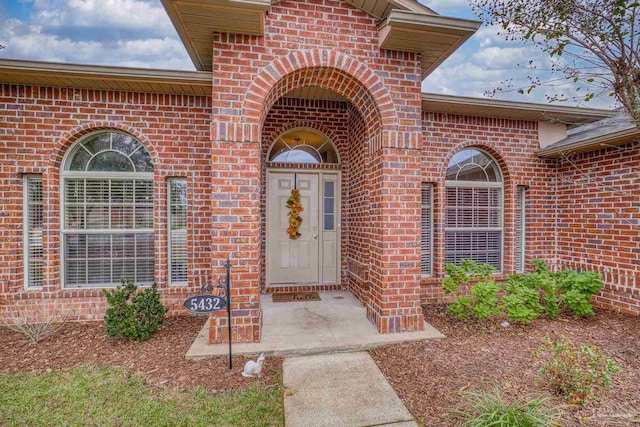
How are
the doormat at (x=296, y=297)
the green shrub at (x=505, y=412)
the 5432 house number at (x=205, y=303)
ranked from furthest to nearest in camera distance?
the doormat at (x=296, y=297) → the 5432 house number at (x=205, y=303) → the green shrub at (x=505, y=412)

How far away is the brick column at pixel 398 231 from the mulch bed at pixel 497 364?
39 centimetres

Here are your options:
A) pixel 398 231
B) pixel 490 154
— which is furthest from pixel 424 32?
pixel 490 154

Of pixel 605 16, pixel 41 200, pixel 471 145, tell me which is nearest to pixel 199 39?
pixel 41 200

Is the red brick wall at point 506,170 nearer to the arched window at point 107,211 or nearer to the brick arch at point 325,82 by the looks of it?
the brick arch at point 325,82

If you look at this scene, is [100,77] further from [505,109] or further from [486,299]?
[505,109]

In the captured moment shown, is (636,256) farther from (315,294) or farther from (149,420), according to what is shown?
(149,420)

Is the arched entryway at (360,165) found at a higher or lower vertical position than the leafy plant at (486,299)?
higher

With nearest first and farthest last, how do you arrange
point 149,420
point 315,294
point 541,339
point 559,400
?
point 149,420, point 559,400, point 541,339, point 315,294

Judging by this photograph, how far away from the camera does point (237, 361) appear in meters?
2.85

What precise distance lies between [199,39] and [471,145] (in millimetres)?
4386

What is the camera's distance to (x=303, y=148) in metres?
5.09

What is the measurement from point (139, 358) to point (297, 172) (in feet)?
11.1

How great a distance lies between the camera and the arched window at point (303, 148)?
499 centimetres

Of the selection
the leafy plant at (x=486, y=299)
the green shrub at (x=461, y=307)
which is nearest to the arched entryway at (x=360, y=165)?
the green shrub at (x=461, y=307)
